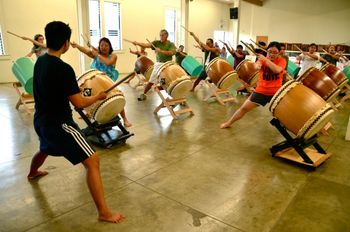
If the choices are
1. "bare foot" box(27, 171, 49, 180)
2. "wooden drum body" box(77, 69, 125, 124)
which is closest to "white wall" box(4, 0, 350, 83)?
"wooden drum body" box(77, 69, 125, 124)

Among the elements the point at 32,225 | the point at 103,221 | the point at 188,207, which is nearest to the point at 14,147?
the point at 32,225

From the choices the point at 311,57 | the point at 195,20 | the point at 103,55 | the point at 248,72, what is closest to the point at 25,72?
the point at 103,55

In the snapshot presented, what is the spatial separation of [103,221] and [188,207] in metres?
0.64

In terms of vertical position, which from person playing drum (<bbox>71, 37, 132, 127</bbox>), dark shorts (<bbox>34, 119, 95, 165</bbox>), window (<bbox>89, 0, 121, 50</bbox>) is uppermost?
window (<bbox>89, 0, 121, 50</bbox>)

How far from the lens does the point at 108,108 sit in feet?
10.6

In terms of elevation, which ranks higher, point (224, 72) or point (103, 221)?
point (224, 72)

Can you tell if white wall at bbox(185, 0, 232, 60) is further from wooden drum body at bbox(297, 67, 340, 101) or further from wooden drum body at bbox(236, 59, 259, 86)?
wooden drum body at bbox(297, 67, 340, 101)

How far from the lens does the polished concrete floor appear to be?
6.79 ft

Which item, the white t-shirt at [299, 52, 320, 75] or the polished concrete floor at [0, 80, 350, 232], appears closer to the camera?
the polished concrete floor at [0, 80, 350, 232]

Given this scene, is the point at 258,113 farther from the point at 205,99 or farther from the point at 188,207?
the point at 188,207

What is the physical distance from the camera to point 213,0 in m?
14.7

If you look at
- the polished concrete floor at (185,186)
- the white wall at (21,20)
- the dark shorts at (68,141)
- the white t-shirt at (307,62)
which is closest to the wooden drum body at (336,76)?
the polished concrete floor at (185,186)

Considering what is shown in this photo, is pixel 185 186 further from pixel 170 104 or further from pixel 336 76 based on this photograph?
pixel 336 76

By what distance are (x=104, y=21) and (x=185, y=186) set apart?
8.96 metres
